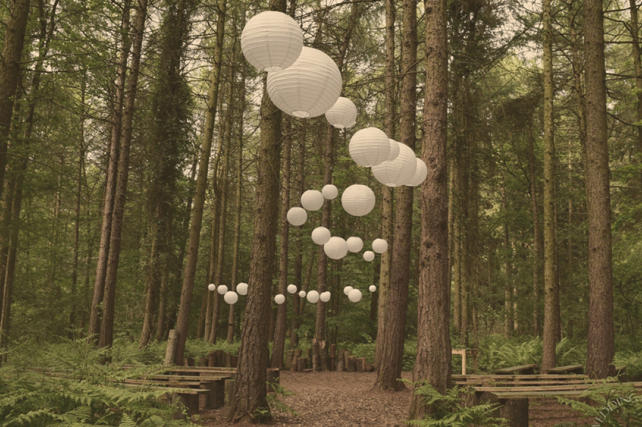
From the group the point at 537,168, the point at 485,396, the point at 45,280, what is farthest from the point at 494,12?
the point at 45,280

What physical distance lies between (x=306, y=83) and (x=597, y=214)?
665 centimetres

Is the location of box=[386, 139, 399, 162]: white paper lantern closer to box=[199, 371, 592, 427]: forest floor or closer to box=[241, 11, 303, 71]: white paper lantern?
box=[241, 11, 303, 71]: white paper lantern

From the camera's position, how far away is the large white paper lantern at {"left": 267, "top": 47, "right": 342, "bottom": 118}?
3.72 m

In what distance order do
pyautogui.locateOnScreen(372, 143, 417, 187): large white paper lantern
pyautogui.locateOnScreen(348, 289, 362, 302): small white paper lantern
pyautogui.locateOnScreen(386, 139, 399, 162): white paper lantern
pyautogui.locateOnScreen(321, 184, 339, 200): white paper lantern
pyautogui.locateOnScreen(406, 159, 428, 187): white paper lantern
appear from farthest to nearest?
pyautogui.locateOnScreen(348, 289, 362, 302): small white paper lantern < pyautogui.locateOnScreen(321, 184, 339, 200): white paper lantern < pyautogui.locateOnScreen(406, 159, 428, 187): white paper lantern < pyautogui.locateOnScreen(372, 143, 417, 187): large white paper lantern < pyautogui.locateOnScreen(386, 139, 399, 162): white paper lantern

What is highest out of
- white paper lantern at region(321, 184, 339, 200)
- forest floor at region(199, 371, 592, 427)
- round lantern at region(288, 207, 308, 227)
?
white paper lantern at region(321, 184, 339, 200)

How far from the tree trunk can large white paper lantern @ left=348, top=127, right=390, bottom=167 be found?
5355 mm

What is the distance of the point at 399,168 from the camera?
5.10 meters

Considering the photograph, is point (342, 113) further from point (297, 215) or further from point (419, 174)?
point (297, 215)

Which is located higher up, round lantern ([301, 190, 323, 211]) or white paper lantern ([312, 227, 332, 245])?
round lantern ([301, 190, 323, 211])

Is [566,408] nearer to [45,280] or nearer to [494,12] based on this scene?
[494,12]

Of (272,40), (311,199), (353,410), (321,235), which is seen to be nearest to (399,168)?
(272,40)

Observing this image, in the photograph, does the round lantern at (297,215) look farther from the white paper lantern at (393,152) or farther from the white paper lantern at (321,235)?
the white paper lantern at (393,152)

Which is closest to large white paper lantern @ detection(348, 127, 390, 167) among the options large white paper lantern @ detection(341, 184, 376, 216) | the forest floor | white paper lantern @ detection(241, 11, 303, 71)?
white paper lantern @ detection(241, 11, 303, 71)

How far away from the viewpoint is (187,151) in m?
15.1
